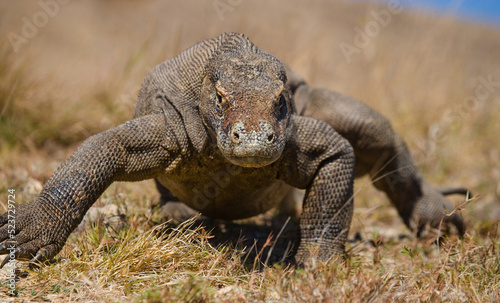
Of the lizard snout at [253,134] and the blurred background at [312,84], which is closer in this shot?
the lizard snout at [253,134]

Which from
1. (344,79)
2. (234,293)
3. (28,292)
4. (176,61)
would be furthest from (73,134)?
(344,79)

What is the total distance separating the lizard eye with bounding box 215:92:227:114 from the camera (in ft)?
10.8

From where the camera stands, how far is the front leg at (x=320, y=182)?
3.88 m

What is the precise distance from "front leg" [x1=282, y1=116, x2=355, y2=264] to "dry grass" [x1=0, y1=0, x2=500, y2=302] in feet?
0.98

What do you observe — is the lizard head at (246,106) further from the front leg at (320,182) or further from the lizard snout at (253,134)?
Result: the front leg at (320,182)

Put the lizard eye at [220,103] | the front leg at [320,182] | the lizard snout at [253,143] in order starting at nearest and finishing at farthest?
the lizard snout at [253,143] < the lizard eye at [220,103] < the front leg at [320,182]

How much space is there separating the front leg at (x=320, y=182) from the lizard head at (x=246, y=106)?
1.61 ft

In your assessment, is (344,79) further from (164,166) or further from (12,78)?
(164,166)

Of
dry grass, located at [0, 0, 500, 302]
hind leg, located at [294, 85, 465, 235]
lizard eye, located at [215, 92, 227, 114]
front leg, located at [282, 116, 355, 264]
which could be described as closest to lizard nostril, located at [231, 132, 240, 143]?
lizard eye, located at [215, 92, 227, 114]

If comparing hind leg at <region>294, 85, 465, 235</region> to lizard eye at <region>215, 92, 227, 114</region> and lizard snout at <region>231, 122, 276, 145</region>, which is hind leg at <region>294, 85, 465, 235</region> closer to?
lizard eye at <region>215, 92, 227, 114</region>

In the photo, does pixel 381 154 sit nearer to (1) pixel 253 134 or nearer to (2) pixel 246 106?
(2) pixel 246 106

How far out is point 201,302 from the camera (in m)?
2.85

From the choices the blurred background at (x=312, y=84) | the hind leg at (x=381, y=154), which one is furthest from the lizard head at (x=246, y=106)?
the blurred background at (x=312, y=84)

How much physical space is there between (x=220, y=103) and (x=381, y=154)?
7.93 feet
